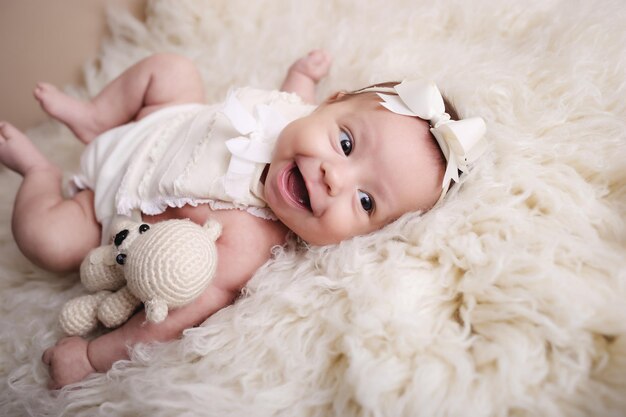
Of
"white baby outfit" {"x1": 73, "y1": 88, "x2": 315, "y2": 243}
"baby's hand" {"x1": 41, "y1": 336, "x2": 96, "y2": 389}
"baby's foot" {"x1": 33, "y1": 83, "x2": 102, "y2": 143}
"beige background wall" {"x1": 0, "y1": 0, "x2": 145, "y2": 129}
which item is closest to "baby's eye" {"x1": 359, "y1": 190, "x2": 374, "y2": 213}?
"white baby outfit" {"x1": 73, "y1": 88, "x2": 315, "y2": 243}

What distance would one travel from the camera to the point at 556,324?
0.73 metres

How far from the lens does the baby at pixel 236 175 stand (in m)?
0.98

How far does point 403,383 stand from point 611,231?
481 mm

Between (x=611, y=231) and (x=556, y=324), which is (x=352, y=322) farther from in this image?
(x=611, y=231)

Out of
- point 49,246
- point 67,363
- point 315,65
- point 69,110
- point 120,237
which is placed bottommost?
point 67,363

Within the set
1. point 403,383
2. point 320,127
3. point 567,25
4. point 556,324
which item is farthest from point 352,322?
point 567,25

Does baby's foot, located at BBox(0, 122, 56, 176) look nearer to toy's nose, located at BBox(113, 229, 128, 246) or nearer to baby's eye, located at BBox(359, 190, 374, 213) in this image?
toy's nose, located at BBox(113, 229, 128, 246)

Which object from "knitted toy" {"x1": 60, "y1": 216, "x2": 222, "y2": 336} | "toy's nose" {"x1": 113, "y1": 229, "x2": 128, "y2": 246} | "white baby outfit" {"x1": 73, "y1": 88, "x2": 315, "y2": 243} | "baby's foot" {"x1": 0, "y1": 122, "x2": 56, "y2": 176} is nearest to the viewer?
"knitted toy" {"x1": 60, "y1": 216, "x2": 222, "y2": 336}

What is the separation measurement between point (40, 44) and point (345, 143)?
1.21m

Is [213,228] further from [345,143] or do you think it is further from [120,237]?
[345,143]

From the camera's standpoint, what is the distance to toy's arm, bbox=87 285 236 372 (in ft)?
3.16

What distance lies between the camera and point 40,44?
159 centimetres

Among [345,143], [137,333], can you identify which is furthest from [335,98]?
[137,333]

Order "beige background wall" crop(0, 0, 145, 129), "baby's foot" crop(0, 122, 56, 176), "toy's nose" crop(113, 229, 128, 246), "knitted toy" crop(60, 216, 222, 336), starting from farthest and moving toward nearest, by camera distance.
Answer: "beige background wall" crop(0, 0, 145, 129) → "baby's foot" crop(0, 122, 56, 176) → "toy's nose" crop(113, 229, 128, 246) → "knitted toy" crop(60, 216, 222, 336)
